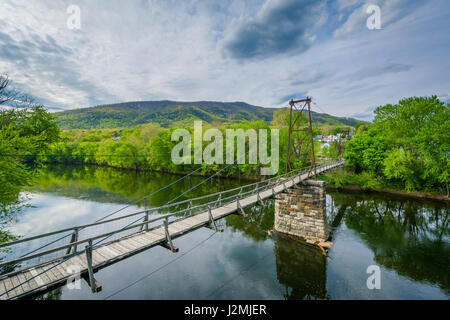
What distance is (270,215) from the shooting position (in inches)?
768

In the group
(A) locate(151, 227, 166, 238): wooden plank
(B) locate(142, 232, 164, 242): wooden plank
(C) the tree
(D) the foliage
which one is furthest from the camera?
(C) the tree

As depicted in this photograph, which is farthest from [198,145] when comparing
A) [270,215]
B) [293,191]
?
[293,191]

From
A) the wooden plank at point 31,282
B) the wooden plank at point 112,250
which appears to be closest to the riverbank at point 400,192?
the wooden plank at point 112,250

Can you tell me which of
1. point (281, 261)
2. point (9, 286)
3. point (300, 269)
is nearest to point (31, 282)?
point (9, 286)

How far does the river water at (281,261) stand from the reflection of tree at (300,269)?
1.9 inches

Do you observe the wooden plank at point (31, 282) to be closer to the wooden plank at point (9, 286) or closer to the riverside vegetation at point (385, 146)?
the wooden plank at point (9, 286)

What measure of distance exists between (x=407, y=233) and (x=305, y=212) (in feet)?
28.0

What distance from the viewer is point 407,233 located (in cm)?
1532

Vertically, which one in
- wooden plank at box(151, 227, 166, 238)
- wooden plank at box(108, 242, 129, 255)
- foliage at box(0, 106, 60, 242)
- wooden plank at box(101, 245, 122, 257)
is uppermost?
foliage at box(0, 106, 60, 242)

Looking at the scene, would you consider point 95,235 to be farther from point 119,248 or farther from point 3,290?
point 3,290

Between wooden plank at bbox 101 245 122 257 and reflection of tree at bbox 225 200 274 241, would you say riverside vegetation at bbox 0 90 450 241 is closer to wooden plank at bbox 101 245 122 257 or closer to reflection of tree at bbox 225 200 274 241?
wooden plank at bbox 101 245 122 257
